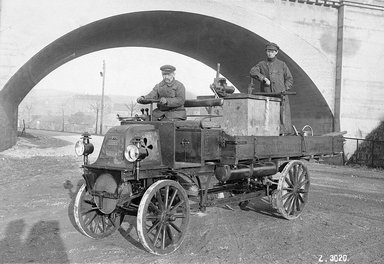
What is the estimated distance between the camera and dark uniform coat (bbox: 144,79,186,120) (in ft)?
18.0

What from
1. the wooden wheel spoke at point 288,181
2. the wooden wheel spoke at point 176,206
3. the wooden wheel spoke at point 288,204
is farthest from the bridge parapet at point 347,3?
the wooden wheel spoke at point 176,206

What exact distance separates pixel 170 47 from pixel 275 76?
11.8 metres

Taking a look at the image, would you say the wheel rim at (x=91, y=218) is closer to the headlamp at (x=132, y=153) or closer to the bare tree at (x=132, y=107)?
the headlamp at (x=132, y=153)

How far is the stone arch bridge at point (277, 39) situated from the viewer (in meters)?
13.4

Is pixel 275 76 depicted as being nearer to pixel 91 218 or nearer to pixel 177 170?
pixel 177 170

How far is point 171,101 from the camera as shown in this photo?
540cm

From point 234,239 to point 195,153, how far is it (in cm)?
127

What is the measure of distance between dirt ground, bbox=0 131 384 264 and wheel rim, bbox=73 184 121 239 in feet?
0.40

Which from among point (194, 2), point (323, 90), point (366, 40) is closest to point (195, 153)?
point (194, 2)

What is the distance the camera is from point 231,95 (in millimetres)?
6348

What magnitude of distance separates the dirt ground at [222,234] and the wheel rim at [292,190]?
0.60 feet

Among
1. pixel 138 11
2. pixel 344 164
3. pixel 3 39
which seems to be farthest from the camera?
pixel 344 164

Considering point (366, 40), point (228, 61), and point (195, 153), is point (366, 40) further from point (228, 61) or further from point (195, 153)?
point (195, 153)

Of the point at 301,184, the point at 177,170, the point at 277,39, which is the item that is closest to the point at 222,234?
the point at 177,170
